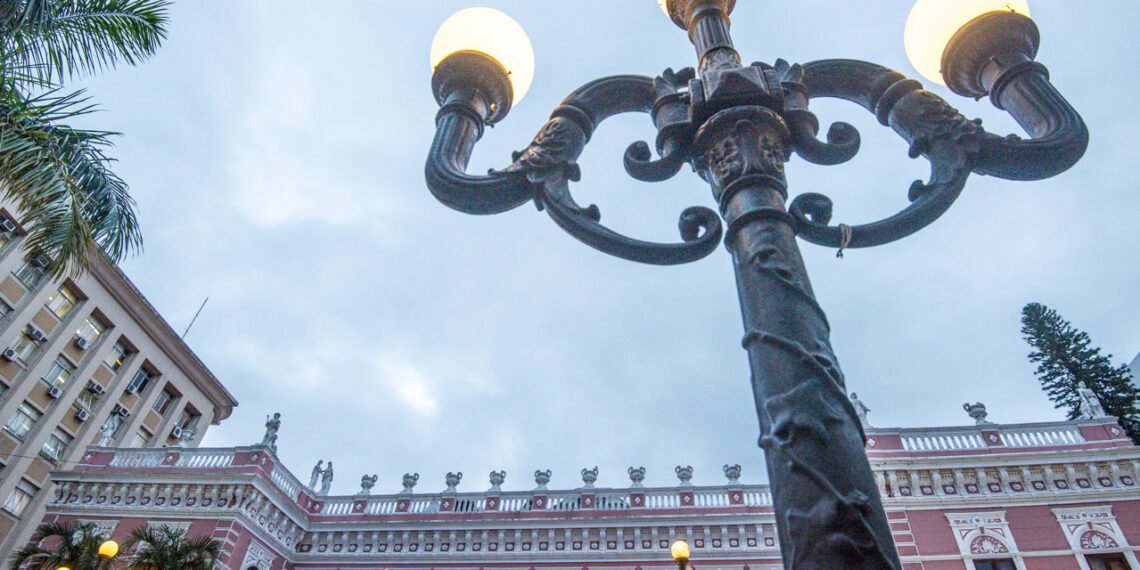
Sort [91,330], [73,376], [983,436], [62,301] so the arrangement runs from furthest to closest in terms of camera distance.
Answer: [91,330] → [62,301] → [73,376] → [983,436]

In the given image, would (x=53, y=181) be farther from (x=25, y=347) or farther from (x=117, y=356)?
(x=117, y=356)

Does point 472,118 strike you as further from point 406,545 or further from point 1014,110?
point 406,545

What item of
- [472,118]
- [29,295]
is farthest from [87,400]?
[472,118]

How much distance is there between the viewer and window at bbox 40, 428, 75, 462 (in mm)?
25703

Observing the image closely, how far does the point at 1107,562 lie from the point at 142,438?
36215 millimetres

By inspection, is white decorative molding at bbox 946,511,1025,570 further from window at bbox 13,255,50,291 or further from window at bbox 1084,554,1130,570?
window at bbox 13,255,50,291

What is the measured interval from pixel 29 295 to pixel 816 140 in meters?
32.3

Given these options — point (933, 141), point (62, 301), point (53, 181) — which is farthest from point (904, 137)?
point (62, 301)

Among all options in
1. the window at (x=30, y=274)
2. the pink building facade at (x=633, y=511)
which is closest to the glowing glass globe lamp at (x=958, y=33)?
the pink building facade at (x=633, y=511)

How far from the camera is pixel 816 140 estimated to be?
2.86 metres

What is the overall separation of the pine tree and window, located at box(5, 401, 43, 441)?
42.7 metres

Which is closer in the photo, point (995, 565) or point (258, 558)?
point (995, 565)

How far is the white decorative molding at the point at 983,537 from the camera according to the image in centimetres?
1666

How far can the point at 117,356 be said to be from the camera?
29.4 m
